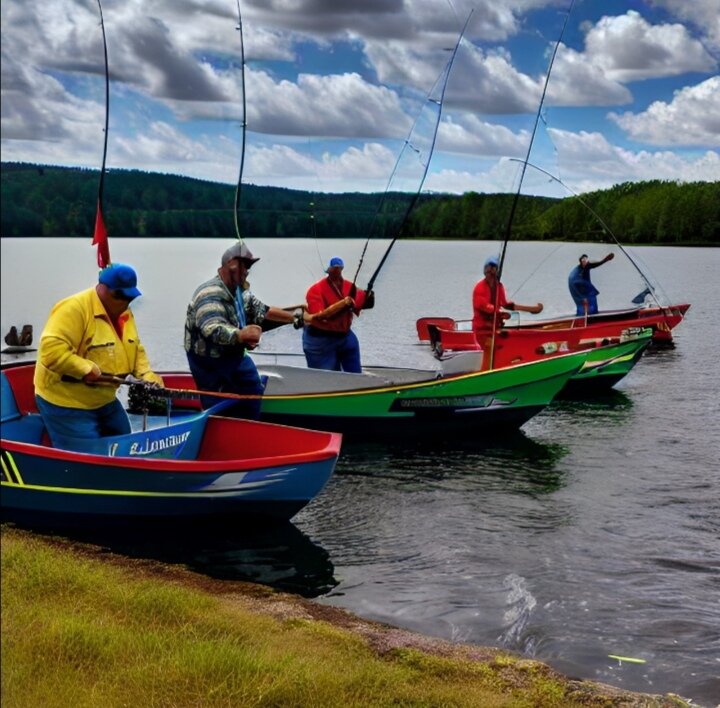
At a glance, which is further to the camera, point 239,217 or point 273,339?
point 273,339

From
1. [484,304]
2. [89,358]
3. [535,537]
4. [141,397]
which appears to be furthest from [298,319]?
[484,304]

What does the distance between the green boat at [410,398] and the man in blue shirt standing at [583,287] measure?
23.1 ft

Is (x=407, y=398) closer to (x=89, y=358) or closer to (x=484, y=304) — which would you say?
(x=484, y=304)

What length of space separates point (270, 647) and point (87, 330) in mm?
2756

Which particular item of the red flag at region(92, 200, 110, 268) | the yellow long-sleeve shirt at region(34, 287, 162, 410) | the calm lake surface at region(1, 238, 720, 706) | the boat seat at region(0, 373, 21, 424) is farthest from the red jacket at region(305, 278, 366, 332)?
the yellow long-sleeve shirt at region(34, 287, 162, 410)

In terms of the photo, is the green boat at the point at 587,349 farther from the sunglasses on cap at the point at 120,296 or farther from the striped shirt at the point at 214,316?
the sunglasses on cap at the point at 120,296

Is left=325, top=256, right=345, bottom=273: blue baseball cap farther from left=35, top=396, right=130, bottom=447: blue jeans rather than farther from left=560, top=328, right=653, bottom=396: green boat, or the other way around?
left=560, top=328, right=653, bottom=396: green boat

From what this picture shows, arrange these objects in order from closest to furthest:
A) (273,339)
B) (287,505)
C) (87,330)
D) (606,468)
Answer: (87,330)
(287,505)
(606,468)
(273,339)

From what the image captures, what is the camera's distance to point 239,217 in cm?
1041

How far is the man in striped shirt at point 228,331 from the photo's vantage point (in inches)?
315

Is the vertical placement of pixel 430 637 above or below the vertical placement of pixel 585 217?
below

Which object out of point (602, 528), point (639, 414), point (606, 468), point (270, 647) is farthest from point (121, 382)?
point (639, 414)

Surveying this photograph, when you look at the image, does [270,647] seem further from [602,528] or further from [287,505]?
[602,528]

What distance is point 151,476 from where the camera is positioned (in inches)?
298
